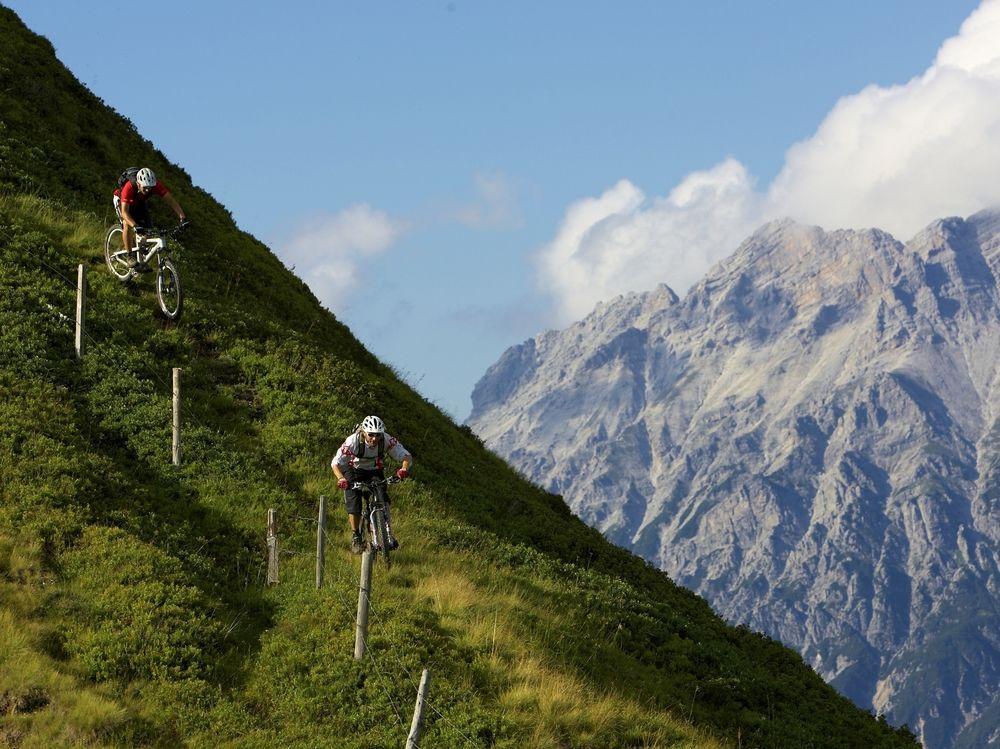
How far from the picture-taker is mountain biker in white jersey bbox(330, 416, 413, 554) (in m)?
24.0

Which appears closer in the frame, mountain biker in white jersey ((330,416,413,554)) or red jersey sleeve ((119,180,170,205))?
mountain biker in white jersey ((330,416,413,554))

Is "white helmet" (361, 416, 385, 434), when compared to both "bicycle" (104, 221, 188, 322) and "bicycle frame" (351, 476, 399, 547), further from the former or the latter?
"bicycle" (104, 221, 188, 322)

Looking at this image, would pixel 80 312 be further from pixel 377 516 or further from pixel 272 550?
pixel 377 516

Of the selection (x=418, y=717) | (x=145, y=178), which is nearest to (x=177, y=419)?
(x=145, y=178)

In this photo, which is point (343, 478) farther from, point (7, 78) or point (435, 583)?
point (7, 78)

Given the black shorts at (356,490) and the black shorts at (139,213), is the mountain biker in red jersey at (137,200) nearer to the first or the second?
the black shorts at (139,213)

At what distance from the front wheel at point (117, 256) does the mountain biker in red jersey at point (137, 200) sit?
0.64 meters

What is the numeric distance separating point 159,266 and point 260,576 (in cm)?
1290

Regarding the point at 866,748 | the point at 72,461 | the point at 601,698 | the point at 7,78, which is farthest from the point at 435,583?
the point at 7,78

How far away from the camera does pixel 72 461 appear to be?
25406 mm

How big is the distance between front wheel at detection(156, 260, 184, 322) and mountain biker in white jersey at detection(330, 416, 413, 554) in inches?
470

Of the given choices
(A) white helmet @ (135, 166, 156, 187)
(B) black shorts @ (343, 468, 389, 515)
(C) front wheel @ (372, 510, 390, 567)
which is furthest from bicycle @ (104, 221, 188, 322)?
(C) front wheel @ (372, 510, 390, 567)

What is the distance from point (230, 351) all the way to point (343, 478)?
38.6ft

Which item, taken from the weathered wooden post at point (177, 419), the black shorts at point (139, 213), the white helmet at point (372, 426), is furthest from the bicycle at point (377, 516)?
the black shorts at point (139, 213)
